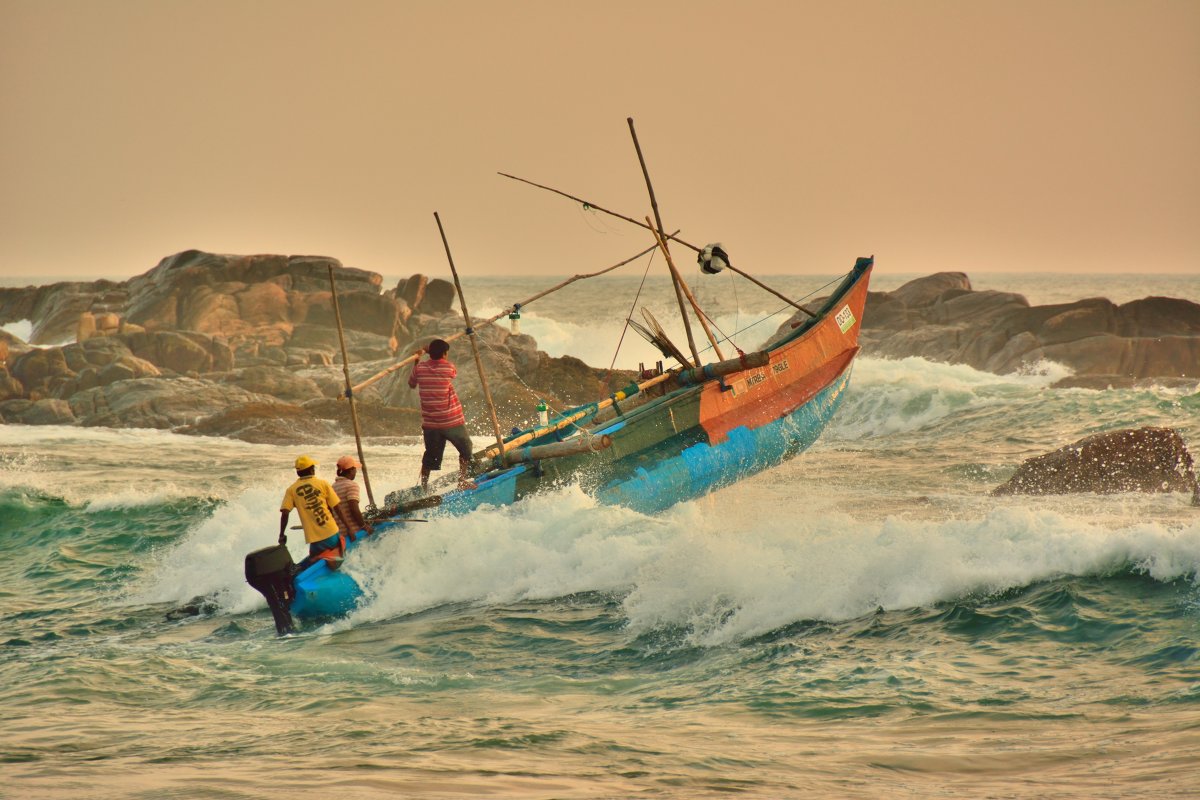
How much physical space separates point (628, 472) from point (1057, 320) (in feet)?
88.6

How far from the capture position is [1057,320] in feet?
124

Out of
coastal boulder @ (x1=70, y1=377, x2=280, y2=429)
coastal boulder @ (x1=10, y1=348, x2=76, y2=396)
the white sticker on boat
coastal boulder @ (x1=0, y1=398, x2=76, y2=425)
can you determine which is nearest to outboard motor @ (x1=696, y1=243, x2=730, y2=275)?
the white sticker on boat

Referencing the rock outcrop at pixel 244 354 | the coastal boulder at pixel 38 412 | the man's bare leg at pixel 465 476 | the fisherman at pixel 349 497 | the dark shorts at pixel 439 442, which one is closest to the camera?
the fisherman at pixel 349 497

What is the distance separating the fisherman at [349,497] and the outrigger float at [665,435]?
118 millimetres

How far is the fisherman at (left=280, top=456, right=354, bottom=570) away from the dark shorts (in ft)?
7.12

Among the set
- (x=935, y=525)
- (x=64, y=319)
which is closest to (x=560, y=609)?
(x=935, y=525)

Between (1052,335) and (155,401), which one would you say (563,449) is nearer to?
(155,401)

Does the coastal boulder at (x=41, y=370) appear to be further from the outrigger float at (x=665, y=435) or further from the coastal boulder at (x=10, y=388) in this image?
the outrigger float at (x=665, y=435)

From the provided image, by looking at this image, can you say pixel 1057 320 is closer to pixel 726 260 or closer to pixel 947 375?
pixel 947 375

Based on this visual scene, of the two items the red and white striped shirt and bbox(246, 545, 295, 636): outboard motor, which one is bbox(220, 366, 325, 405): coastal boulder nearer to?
the red and white striped shirt

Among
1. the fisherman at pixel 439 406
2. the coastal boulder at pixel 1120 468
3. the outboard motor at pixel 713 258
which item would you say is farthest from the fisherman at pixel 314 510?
the coastal boulder at pixel 1120 468

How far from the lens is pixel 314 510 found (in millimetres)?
11508

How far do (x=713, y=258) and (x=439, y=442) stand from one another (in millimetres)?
4451

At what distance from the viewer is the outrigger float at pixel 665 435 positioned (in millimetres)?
12289
